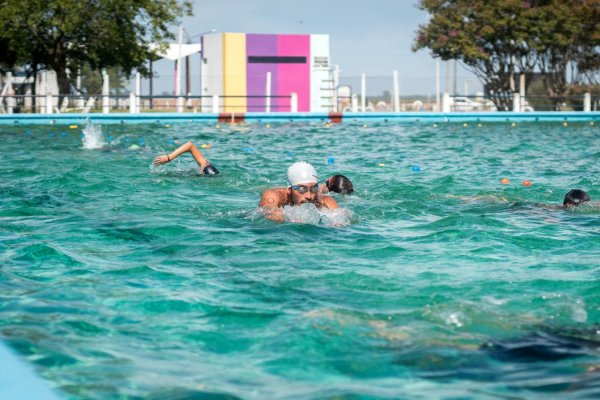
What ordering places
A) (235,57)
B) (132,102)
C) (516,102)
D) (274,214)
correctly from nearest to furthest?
(274,214) < (132,102) < (516,102) < (235,57)

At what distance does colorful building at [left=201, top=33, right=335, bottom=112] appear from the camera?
4825 centimetres

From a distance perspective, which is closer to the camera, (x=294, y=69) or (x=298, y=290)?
(x=298, y=290)

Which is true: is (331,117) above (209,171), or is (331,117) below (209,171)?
above

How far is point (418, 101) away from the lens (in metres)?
42.3

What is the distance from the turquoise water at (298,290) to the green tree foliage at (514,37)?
25.4m

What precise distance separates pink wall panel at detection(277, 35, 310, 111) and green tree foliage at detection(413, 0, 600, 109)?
1106cm

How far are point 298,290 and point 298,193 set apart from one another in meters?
2.65

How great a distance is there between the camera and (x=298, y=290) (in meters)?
6.02

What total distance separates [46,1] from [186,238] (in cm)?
2518

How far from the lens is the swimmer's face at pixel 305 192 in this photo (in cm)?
853

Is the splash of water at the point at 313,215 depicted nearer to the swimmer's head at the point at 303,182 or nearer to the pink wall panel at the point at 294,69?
the swimmer's head at the point at 303,182

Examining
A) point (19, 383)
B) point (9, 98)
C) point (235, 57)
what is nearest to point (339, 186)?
point (19, 383)

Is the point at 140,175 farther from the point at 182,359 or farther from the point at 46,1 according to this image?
the point at 46,1

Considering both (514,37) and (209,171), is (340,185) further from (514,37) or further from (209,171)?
(514,37)
